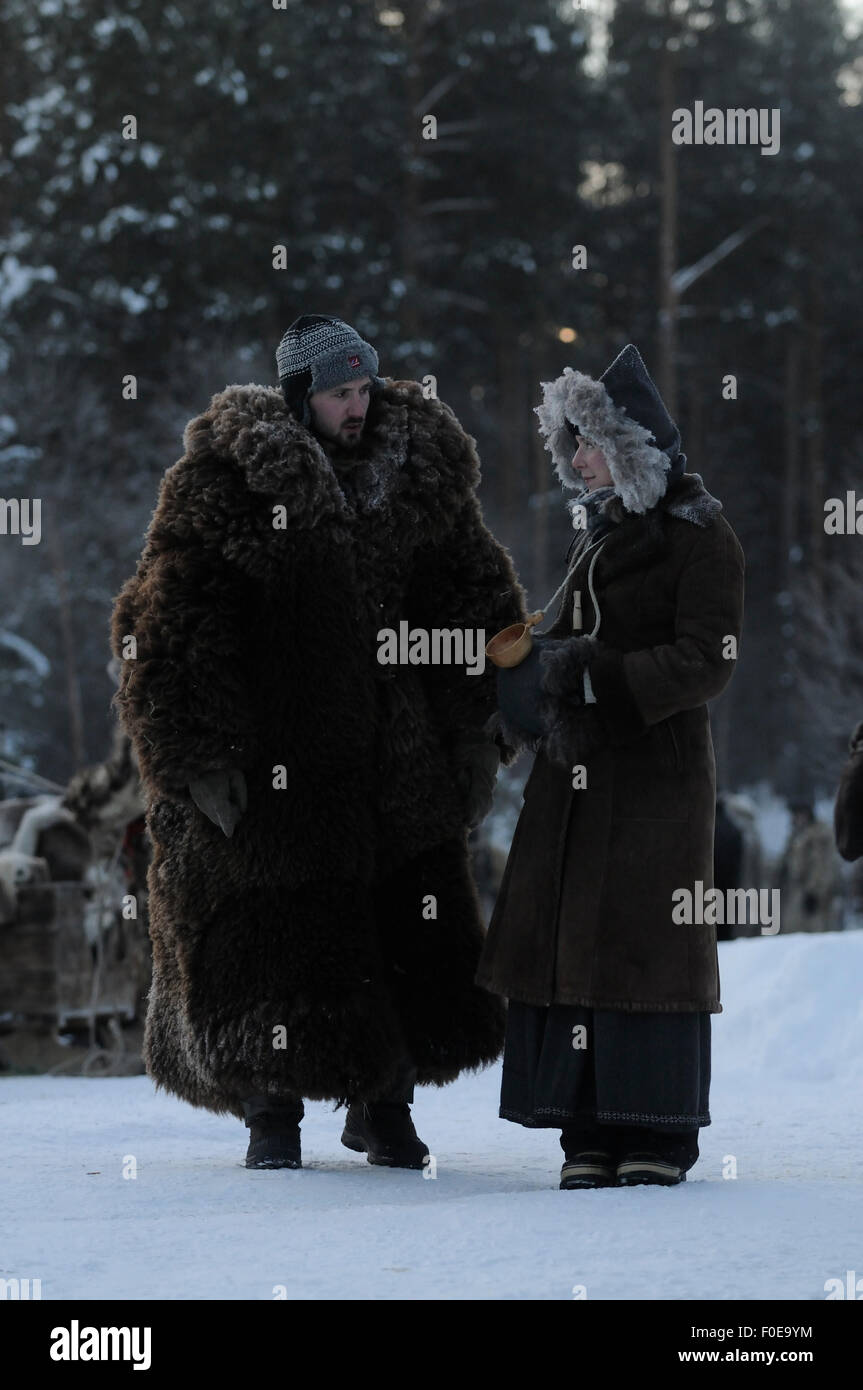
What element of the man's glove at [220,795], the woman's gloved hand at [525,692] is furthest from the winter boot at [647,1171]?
the man's glove at [220,795]

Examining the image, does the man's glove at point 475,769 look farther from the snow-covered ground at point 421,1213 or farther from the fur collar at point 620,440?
the snow-covered ground at point 421,1213

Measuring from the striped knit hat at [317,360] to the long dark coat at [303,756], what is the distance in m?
0.09

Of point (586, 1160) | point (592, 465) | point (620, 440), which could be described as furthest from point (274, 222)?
point (586, 1160)

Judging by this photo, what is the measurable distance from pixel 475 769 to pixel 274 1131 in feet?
3.27

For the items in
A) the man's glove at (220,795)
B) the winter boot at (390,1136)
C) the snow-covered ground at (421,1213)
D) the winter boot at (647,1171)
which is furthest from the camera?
the winter boot at (390,1136)

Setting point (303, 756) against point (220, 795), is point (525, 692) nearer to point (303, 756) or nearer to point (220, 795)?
point (303, 756)

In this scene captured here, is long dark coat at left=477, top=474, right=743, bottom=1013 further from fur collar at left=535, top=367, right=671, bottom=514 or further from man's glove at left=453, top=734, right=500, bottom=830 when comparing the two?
man's glove at left=453, top=734, right=500, bottom=830

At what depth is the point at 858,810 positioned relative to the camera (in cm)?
654

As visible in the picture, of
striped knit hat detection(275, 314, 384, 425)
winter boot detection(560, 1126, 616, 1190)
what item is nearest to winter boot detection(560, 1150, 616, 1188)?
winter boot detection(560, 1126, 616, 1190)

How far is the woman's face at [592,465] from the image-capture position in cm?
477

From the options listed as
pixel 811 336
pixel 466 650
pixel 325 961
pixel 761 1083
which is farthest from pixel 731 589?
pixel 811 336

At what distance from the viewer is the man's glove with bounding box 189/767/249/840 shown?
15.5 ft

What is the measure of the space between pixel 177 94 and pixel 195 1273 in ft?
82.5
